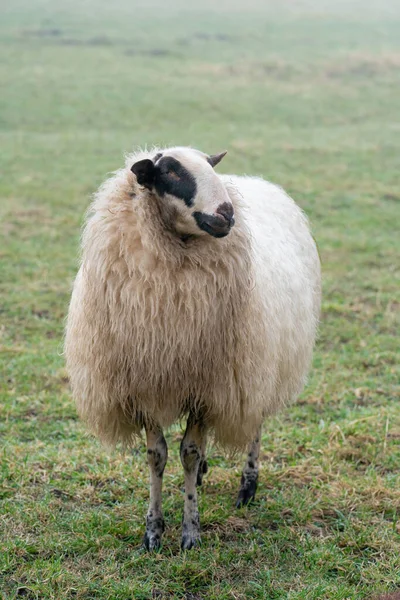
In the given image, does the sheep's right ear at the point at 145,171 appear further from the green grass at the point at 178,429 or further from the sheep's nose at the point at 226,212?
the green grass at the point at 178,429

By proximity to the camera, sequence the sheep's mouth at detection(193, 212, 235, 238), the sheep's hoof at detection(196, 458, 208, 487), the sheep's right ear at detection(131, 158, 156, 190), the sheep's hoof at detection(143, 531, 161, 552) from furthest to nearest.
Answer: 1. the sheep's hoof at detection(196, 458, 208, 487)
2. the sheep's hoof at detection(143, 531, 161, 552)
3. the sheep's right ear at detection(131, 158, 156, 190)
4. the sheep's mouth at detection(193, 212, 235, 238)

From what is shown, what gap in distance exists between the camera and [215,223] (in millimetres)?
3604

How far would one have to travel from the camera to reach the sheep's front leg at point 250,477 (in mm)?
4590

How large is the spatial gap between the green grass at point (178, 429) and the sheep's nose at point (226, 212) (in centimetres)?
164

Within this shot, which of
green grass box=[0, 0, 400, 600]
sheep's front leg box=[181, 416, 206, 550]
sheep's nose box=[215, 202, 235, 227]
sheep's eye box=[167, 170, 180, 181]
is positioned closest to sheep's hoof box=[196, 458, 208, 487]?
green grass box=[0, 0, 400, 600]

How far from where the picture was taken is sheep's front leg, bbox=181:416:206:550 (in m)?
4.10

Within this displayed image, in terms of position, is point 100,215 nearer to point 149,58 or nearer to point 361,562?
point 361,562

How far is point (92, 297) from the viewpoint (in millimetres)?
3881

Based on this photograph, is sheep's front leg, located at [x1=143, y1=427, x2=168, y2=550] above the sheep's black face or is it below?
below

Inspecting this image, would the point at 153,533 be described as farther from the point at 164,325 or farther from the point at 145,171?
the point at 145,171

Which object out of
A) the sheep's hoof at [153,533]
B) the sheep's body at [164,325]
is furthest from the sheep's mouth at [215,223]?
the sheep's hoof at [153,533]

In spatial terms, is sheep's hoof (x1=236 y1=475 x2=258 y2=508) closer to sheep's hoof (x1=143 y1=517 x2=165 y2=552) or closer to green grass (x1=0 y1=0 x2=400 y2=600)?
green grass (x1=0 y1=0 x2=400 y2=600)

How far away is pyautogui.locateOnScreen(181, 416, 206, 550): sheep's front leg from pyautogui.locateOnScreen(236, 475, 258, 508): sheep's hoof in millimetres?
489

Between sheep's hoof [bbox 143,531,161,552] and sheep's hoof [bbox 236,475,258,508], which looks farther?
sheep's hoof [bbox 236,475,258,508]
